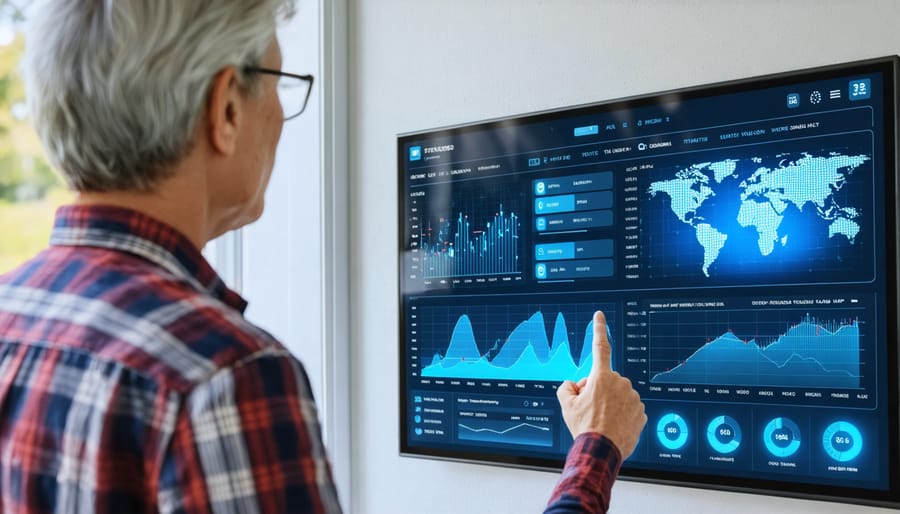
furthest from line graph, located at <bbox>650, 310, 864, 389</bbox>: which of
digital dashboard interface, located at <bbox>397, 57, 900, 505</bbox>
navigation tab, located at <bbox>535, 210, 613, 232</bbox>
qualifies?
navigation tab, located at <bbox>535, 210, 613, 232</bbox>

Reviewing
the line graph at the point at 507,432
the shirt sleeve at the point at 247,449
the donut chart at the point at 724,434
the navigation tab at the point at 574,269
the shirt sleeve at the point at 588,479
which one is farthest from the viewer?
the line graph at the point at 507,432

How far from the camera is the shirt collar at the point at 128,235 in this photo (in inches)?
34.3

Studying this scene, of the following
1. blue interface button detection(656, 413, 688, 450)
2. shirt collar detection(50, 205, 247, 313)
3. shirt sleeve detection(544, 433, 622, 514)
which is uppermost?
shirt collar detection(50, 205, 247, 313)

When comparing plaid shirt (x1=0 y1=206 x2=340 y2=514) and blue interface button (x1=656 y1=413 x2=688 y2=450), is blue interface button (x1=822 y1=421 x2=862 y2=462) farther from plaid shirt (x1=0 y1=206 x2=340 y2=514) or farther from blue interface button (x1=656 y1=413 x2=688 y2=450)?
plaid shirt (x1=0 y1=206 x2=340 y2=514)

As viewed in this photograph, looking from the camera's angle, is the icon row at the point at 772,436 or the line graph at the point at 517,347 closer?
the icon row at the point at 772,436

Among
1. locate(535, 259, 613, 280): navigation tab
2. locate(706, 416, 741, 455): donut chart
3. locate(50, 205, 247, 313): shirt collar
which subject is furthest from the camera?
locate(535, 259, 613, 280): navigation tab

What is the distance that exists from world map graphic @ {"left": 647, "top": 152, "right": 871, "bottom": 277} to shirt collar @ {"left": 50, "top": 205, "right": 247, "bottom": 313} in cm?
125

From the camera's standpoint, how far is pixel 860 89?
1727mm

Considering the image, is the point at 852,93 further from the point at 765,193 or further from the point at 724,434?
the point at 724,434

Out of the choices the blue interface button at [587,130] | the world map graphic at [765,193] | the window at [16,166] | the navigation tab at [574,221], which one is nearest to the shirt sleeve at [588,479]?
the world map graphic at [765,193]

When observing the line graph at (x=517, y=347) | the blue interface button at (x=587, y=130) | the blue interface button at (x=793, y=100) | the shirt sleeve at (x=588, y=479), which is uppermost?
the blue interface button at (x=793, y=100)

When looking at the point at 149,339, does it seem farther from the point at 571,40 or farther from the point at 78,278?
the point at 571,40

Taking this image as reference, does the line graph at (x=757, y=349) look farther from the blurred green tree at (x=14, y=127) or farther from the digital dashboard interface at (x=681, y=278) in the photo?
the blurred green tree at (x=14, y=127)

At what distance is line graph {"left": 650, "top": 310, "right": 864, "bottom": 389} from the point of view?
1733mm
